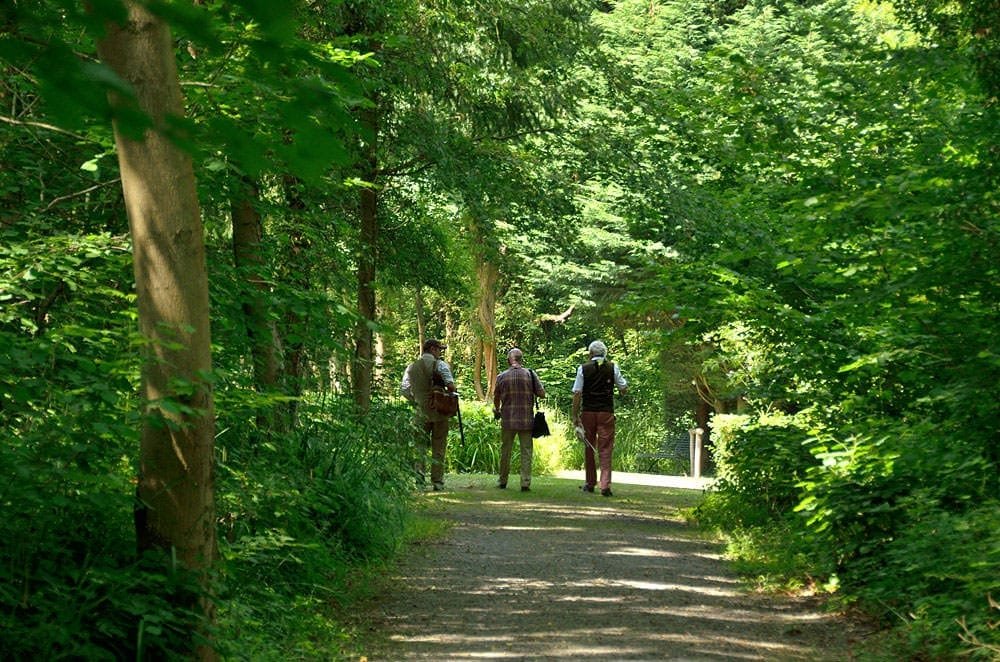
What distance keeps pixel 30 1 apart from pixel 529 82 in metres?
13.1

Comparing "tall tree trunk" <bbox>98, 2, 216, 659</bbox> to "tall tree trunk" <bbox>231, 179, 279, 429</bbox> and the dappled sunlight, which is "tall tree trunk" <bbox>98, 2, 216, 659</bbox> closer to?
"tall tree trunk" <bbox>231, 179, 279, 429</bbox>

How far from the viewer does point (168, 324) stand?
5.50 m

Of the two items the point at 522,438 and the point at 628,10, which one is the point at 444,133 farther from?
the point at 628,10

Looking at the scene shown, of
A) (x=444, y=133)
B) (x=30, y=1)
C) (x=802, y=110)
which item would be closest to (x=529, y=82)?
(x=444, y=133)

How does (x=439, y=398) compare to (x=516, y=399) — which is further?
(x=516, y=399)

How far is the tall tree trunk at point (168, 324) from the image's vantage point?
5301 mm

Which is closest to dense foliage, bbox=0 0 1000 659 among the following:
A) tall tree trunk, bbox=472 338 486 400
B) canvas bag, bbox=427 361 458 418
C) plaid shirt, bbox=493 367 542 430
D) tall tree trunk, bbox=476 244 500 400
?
canvas bag, bbox=427 361 458 418

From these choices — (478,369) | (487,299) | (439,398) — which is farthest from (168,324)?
(478,369)

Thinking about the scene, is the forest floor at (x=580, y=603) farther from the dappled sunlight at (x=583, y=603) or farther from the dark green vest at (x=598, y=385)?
the dark green vest at (x=598, y=385)

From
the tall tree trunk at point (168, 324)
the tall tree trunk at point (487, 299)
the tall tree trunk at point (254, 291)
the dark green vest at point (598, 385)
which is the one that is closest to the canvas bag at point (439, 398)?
the dark green vest at point (598, 385)

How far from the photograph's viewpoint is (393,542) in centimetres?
1072

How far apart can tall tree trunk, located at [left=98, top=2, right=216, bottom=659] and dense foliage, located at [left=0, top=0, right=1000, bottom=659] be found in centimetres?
16

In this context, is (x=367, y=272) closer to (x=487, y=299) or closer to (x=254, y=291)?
(x=254, y=291)

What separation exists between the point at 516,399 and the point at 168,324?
13.0 meters
